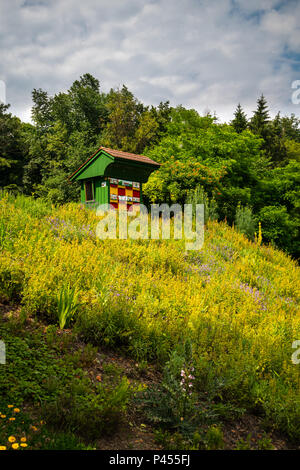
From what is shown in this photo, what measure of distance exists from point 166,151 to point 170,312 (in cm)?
1762

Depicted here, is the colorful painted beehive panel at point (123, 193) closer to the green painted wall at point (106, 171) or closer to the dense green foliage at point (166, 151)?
the green painted wall at point (106, 171)

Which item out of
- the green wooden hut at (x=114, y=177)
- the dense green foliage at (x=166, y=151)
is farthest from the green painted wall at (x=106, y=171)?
the dense green foliage at (x=166, y=151)

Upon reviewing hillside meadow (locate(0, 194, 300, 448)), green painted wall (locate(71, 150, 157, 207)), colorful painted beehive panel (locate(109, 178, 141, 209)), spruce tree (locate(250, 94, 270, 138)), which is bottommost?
hillside meadow (locate(0, 194, 300, 448))

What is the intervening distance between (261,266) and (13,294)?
718 cm

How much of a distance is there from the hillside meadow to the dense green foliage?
7.73 m

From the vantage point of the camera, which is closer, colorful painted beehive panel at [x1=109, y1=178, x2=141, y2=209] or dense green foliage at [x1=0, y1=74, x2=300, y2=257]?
colorful painted beehive panel at [x1=109, y1=178, x2=141, y2=209]

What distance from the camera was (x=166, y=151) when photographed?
2170 cm

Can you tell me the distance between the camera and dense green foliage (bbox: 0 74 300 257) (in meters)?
18.2

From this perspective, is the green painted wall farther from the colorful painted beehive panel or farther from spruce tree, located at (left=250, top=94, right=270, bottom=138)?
spruce tree, located at (left=250, top=94, right=270, bottom=138)

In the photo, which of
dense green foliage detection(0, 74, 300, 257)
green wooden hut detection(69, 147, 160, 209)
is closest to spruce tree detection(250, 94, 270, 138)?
dense green foliage detection(0, 74, 300, 257)

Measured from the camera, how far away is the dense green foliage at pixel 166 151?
18250mm

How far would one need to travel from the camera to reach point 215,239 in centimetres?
1120

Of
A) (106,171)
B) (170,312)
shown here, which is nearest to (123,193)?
(106,171)

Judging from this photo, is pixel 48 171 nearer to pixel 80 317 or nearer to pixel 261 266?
pixel 261 266
